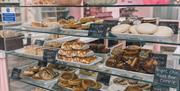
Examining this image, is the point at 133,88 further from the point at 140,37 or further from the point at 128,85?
the point at 140,37

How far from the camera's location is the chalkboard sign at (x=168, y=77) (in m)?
1.26

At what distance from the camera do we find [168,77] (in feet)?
4.17

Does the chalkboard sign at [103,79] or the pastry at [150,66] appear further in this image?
the chalkboard sign at [103,79]

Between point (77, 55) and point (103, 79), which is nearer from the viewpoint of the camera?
point (77, 55)

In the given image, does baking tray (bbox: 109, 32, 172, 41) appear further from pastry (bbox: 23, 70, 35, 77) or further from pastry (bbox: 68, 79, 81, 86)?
pastry (bbox: 23, 70, 35, 77)

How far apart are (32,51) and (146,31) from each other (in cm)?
115

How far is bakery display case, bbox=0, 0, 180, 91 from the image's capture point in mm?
1350

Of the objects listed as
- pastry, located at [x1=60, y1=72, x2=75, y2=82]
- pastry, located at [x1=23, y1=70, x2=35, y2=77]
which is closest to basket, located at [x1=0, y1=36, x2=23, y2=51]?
pastry, located at [x1=23, y1=70, x2=35, y2=77]

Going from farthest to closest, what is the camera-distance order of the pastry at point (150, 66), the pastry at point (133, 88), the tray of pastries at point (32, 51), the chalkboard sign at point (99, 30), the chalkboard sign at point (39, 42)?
the chalkboard sign at point (39, 42) < the tray of pastries at point (32, 51) < the pastry at point (133, 88) < the chalkboard sign at point (99, 30) < the pastry at point (150, 66)

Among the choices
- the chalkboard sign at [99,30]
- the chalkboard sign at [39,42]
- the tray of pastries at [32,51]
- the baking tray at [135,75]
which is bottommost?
the baking tray at [135,75]

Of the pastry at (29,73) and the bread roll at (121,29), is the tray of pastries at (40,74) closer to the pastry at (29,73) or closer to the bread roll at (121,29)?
the pastry at (29,73)

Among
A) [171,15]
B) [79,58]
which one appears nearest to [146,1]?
[79,58]

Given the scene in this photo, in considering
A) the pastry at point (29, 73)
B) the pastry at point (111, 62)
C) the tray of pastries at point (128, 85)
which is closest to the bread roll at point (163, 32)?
the pastry at point (111, 62)

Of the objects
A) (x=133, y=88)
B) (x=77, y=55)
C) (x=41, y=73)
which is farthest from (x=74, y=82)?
(x=133, y=88)
